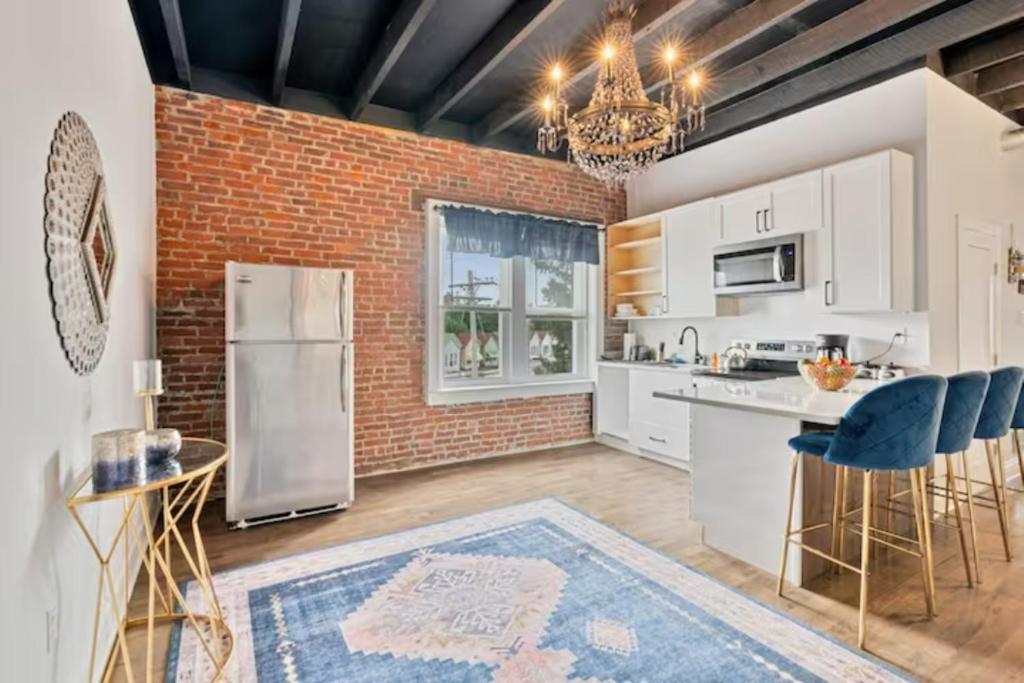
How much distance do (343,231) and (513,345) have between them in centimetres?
188

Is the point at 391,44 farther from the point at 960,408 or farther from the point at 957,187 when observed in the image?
the point at 957,187

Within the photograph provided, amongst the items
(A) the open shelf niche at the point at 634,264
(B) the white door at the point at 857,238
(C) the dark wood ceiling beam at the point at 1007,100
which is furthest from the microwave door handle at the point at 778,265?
(C) the dark wood ceiling beam at the point at 1007,100

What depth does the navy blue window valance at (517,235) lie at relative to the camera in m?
→ 4.68

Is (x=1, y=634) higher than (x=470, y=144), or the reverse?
(x=470, y=144)

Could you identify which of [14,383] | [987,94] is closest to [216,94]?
[14,383]

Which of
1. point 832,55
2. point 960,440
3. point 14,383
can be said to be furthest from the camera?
point 832,55

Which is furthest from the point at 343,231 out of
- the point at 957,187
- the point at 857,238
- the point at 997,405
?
the point at 957,187

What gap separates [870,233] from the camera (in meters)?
3.50

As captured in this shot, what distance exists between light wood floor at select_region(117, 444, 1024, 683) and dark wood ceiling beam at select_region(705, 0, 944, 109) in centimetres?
299

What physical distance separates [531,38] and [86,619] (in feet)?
12.1

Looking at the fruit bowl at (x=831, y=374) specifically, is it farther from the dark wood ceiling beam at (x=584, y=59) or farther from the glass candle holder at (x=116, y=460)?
the glass candle holder at (x=116, y=460)

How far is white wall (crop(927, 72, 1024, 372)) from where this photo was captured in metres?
3.52

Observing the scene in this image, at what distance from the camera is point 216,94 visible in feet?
12.5

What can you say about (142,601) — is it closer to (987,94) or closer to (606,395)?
(606,395)
